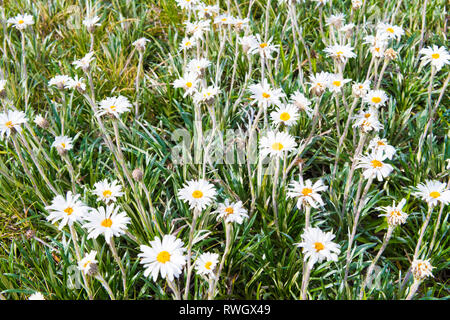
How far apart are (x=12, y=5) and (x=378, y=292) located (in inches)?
164

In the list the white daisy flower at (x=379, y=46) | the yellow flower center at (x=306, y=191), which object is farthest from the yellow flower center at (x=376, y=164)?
the white daisy flower at (x=379, y=46)

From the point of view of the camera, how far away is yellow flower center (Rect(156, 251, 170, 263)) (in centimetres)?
145

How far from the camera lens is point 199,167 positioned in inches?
94.0

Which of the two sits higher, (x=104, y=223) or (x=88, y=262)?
(x=104, y=223)

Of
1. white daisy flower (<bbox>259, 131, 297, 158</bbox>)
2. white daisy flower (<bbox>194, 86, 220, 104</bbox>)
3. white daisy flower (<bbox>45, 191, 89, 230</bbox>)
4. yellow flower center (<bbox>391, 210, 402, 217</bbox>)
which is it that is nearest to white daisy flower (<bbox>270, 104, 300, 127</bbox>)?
white daisy flower (<bbox>259, 131, 297, 158</bbox>)

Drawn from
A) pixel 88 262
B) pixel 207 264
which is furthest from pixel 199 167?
pixel 88 262

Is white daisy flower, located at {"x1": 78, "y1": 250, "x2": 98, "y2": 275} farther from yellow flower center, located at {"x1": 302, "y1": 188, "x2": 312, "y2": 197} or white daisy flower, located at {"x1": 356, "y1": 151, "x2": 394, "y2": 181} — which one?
white daisy flower, located at {"x1": 356, "y1": 151, "x2": 394, "y2": 181}

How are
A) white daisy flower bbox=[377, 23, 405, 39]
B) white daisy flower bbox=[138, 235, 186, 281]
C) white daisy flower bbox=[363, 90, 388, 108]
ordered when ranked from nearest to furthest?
white daisy flower bbox=[138, 235, 186, 281]
white daisy flower bbox=[363, 90, 388, 108]
white daisy flower bbox=[377, 23, 405, 39]

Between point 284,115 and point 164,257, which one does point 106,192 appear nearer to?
point 164,257

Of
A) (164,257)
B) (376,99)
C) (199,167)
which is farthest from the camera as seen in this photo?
(199,167)

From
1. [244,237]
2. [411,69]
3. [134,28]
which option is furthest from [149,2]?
[244,237]

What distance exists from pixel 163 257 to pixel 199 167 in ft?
3.23

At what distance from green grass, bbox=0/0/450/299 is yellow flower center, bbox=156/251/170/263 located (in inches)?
17.4
